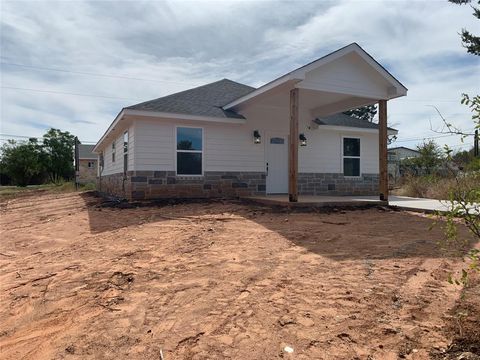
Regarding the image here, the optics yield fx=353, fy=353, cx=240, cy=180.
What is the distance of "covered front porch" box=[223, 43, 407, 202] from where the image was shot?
879cm

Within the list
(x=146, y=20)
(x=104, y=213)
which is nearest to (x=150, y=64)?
(x=146, y=20)

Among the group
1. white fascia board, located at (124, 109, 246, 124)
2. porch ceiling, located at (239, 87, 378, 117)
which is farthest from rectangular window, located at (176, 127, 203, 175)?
porch ceiling, located at (239, 87, 378, 117)

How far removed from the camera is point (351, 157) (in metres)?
13.6

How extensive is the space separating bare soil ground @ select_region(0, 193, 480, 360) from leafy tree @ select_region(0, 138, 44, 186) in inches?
1356

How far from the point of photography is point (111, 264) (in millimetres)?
4266

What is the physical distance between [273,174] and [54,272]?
894 cm

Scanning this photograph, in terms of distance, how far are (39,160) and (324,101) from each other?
35356mm

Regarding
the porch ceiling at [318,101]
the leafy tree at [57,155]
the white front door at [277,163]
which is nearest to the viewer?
the porch ceiling at [318,101]

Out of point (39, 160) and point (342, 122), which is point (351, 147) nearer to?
point (342, 122)

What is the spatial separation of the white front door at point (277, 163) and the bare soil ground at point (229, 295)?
6.15 meters

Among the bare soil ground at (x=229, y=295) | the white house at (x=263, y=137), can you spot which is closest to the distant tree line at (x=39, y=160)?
the white house at (x=263, y=137)

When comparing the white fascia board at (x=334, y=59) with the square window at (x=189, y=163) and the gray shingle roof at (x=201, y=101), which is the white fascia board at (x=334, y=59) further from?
the square window at (x=189, y=163)

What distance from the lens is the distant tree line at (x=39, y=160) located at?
117 feet

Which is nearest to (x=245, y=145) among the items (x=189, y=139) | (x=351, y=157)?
(x=189, y=139)
